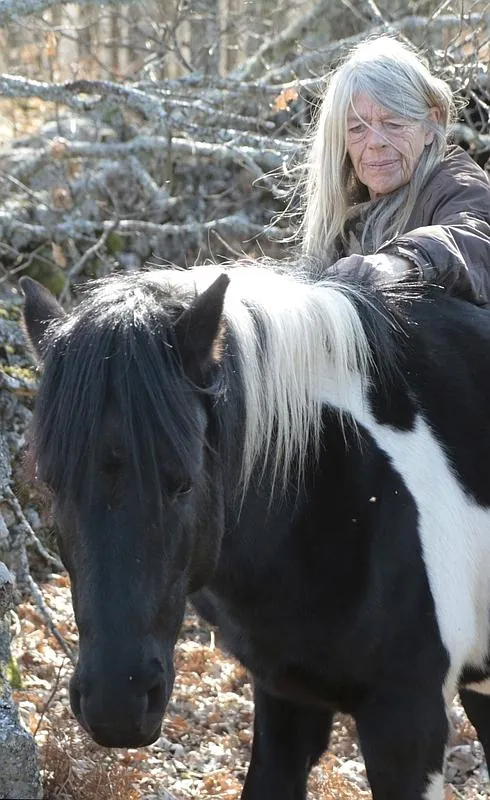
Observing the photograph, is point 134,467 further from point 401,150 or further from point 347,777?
point 347,777

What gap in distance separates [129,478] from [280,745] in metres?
1.36

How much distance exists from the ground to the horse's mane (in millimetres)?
1440

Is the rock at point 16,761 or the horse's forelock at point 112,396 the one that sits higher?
the horse's forelock at point 112,396

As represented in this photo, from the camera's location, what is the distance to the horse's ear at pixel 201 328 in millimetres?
2107

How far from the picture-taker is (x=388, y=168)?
3283 millimetres

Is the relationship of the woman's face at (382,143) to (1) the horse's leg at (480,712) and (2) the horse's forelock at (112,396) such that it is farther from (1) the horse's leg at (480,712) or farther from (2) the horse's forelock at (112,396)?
(1) the horse's leg at (480,712)

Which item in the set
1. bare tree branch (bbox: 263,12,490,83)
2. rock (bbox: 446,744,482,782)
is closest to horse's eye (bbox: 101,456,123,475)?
rock (bbox: 446,744,482,782)

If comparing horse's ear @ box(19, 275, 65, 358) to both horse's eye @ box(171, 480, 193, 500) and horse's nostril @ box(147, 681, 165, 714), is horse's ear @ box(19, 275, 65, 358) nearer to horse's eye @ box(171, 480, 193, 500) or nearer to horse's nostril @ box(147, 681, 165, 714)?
horse's eye @ box(171, 480, 193, 500)

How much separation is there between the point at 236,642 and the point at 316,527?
1.29 feet

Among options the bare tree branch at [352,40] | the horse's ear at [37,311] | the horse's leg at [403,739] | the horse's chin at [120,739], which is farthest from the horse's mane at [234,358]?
the bare tree branch at [352,40]

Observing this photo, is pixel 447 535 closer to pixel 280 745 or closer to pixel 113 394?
pixel 280 745

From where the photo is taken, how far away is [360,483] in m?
2.52

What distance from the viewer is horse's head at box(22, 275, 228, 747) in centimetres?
194

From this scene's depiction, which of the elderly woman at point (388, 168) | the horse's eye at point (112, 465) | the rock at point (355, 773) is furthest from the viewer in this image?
the rock at point (355, 773)
